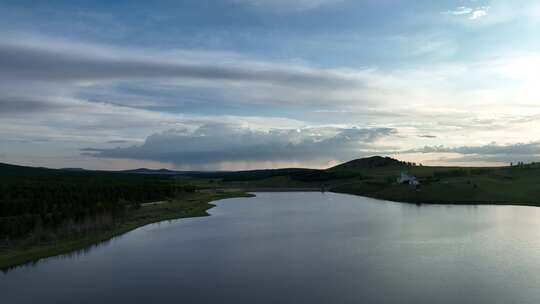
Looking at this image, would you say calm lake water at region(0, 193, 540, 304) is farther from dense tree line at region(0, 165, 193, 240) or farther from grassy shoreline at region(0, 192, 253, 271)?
dense tree line at region(0, 165, 193, 240)

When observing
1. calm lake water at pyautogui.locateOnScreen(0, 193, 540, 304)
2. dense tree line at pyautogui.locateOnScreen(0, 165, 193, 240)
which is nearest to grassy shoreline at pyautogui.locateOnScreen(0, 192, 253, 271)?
calm lake water at pyautogui.locateOnScreen(0, 193, 540, 304)

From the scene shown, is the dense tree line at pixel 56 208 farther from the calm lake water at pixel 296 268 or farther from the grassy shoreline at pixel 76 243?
the calm lake water at pixel 296 268

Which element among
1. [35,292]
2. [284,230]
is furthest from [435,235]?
[35,292]

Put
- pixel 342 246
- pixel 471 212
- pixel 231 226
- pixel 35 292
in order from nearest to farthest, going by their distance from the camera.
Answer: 1. pixel 35 292
2. pixel 342 246
3. pixel 231 226
4. pixel 471 212

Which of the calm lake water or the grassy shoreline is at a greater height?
the grassy shoreline

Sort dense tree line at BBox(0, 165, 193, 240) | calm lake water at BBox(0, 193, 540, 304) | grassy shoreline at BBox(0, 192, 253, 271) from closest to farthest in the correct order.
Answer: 1. calm lake water at BBox(0, 193, 540, 304)
2. grassy shoreline at BBox(0, 192, 253, 271)
3. dense tree line at BBox(0, 165, 193, 240)

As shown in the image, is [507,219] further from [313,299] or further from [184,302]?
[184,302]

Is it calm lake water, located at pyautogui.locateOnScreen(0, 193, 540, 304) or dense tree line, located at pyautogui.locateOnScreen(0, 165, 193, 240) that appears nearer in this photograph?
calm lake water, located at pyautogui.locateOnScreen(0, 193, 540, 304)

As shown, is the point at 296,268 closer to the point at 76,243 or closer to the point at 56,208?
the point at 76,243
